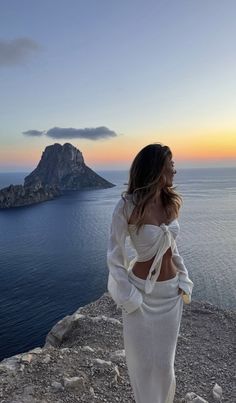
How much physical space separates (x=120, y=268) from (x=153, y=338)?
3.25 ft

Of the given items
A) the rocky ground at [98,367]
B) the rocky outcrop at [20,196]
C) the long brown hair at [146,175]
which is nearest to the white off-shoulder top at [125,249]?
the long brown hair at [146,175]

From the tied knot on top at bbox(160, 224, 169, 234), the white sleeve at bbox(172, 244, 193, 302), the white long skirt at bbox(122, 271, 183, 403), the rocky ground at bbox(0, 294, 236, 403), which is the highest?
the tied knot on top at bbox(160, 224, 169, 234)

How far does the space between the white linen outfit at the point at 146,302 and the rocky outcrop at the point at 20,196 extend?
410ft

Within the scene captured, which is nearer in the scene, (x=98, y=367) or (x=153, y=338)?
(x=153, y=338)

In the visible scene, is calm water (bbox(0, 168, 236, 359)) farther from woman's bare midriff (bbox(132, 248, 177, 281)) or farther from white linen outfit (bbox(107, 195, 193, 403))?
woman's bare midriff (bbox(132, 248, 177, 281))

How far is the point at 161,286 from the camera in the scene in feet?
15.1

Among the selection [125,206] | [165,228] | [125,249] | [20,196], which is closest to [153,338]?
[125,249]

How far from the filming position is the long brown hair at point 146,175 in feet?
14.0

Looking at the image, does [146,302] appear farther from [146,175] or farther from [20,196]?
[20,196]

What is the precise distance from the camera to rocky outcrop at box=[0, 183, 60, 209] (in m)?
127

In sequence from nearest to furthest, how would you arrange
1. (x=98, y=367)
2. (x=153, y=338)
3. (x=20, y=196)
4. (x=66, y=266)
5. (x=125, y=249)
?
1. (x=125, y=249)
2. (x=153, y=338)
3. (x=98, y=367)
4. (x=66, y=266)
5. (x=20, y=196)

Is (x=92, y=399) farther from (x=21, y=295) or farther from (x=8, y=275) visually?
(x=8, y=275)

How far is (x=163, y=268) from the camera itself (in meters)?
4.66

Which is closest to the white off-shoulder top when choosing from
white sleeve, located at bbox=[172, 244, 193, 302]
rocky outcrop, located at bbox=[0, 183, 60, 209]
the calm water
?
white sleeve, located at bbox=[172, 244, 193, 302]
